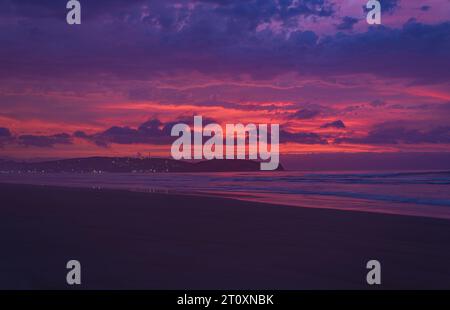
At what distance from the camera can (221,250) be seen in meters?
9.14

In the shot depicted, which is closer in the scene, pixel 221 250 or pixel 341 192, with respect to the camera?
pixel 221 250

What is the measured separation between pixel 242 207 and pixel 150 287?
1188cm

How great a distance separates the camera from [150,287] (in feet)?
21.3

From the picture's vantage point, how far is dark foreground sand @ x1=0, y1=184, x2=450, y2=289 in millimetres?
6879

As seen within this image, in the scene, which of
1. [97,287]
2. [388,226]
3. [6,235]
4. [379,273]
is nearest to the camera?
[97,287]

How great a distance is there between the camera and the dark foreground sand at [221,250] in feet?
22.6

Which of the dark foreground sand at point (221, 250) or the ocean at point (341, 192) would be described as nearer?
the dark foreground sand at point (221, 250)

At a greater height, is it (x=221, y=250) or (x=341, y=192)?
(x=341, y=192)

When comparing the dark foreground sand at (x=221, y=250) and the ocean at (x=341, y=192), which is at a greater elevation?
the ocean at (x=341, y=192)

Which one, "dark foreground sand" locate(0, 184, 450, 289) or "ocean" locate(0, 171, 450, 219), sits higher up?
"ocean" locate(0, 171, 450, 219)

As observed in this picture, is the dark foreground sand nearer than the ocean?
Yes

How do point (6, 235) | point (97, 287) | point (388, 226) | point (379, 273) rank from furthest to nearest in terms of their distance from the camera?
point (388, 226) < point (6, 235) < point (379, 273) < point (97, 287)
